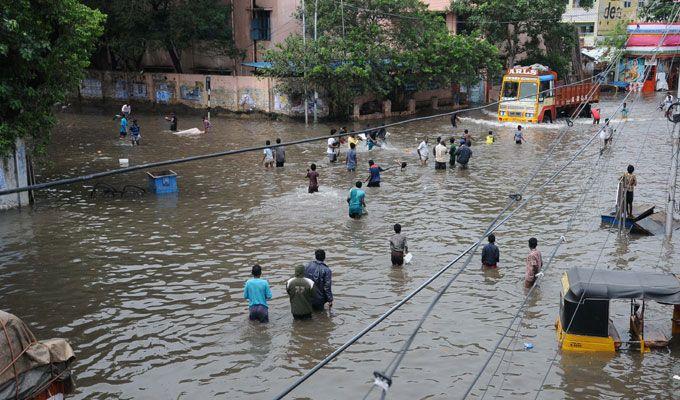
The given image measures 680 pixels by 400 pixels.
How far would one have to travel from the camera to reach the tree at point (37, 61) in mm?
17438

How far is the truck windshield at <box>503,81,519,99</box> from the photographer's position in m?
37.1

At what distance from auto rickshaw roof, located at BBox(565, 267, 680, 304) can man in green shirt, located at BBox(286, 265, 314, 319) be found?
167 inches

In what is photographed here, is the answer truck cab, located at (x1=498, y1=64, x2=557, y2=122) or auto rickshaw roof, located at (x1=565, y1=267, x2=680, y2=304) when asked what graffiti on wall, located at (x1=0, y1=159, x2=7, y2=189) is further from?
truck cab, located at (x1=498, y1=64, x2=557, y2=122)

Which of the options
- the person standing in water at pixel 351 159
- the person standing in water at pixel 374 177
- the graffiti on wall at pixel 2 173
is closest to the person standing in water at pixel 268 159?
the person standing in water at pixel 351 159

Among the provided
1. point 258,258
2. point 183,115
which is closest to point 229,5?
point 183,115

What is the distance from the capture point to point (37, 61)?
18.3 metres

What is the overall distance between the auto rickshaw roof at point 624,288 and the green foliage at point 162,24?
3477 centimetres

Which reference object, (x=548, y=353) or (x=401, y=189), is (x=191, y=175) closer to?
(x=401, y=189)

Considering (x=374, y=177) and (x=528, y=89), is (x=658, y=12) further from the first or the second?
(x=374, y=177)

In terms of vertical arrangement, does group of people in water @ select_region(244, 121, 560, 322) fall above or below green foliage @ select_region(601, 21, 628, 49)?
below

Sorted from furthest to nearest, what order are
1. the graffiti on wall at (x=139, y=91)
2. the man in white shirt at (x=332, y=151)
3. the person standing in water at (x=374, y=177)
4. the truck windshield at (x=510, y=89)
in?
the graffiti on wall at (x=139, y=91) → the truck windshield at (x=510, y=89) → the man in white shirt at (x=332, y=151) → the person standing in water at (x=374, y=177)

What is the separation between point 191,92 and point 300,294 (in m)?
34.0

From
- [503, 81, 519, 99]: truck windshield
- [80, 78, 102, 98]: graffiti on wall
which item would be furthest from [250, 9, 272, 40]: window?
[503, 81, 519, 99]: truck windshield

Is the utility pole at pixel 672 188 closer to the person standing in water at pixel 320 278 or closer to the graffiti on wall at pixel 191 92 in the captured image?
the person standing in water at pixel 320 278
